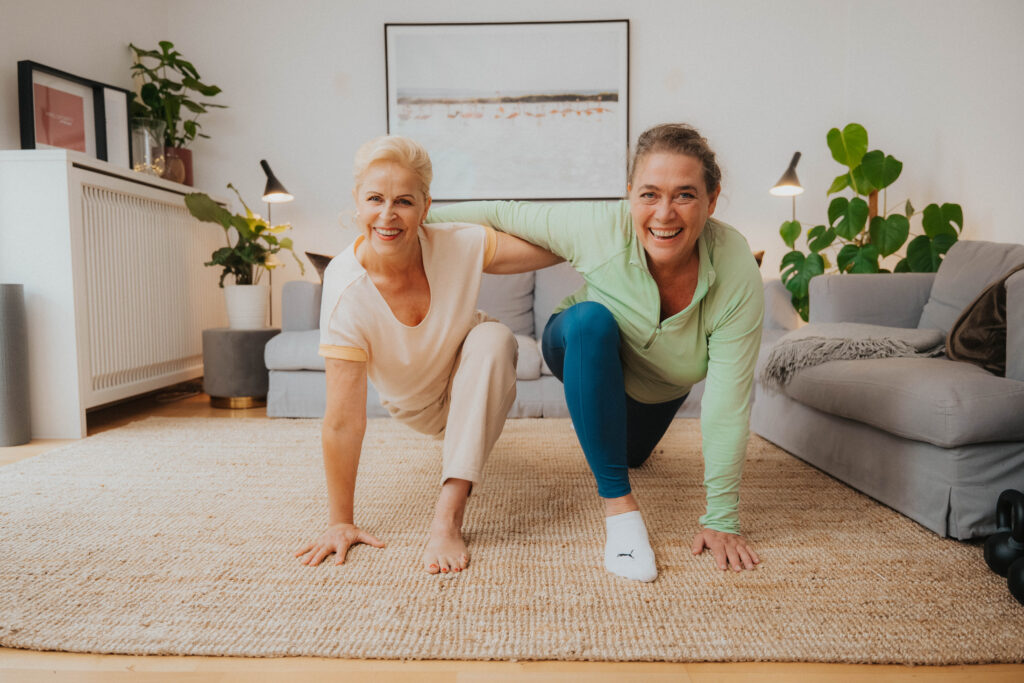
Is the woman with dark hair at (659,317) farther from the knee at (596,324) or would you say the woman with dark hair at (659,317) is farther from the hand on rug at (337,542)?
the hand on rug at (337,542)

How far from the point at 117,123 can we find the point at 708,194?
3.16 meters

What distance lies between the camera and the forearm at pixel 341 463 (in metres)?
1.27

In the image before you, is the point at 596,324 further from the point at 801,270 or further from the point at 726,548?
the point at 801,270

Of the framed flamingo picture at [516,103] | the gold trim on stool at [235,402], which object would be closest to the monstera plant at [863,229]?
the framed flamingo picture at [516,103]

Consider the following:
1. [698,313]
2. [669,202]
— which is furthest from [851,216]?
[669,202]

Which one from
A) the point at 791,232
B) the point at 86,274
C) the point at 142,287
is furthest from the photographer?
the point at 791,232

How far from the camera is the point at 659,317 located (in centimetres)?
131

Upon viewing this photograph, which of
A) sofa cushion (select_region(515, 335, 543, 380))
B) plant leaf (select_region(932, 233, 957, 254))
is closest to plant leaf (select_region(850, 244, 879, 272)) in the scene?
plant leaf (select_region(932, 233, 957, 254))

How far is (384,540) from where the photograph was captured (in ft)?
4.42

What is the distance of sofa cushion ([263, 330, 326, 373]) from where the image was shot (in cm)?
267

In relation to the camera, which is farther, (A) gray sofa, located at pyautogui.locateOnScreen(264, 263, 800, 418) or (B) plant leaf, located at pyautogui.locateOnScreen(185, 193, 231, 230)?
(B) plant leaf, located at pyautogui.locateOnScreen(185, 193, 231, 230)

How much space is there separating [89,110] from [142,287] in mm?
963

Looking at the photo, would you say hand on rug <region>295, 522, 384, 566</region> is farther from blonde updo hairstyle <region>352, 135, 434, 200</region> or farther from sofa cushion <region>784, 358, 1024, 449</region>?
sofa cushion <region>784, 358, 1024, 449</region>

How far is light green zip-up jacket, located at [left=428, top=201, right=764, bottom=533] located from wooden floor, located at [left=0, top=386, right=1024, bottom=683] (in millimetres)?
408
